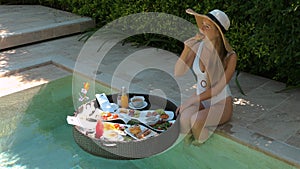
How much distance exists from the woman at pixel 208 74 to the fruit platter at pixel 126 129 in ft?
0.60

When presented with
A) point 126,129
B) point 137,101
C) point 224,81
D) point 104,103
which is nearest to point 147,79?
point 137,101

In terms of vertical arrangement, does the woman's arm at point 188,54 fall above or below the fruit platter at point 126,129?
above

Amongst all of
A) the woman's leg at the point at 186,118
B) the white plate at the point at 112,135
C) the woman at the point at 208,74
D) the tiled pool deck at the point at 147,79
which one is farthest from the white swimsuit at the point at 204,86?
the white plate at the point at 112,135

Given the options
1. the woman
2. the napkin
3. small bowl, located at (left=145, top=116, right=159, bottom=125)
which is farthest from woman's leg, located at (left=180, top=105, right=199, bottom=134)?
the napkin

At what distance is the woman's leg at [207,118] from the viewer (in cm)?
339

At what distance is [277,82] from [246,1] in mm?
1069

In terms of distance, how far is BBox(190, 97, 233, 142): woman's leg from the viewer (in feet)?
11.1

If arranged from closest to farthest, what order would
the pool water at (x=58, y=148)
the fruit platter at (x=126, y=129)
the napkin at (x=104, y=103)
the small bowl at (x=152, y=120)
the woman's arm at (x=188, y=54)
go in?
1. the fruit platter at (x=126, y=129)
2. the pool water at (x=58, y=148)
3. the woman's arm at (x=188, y=54)
4. the small bowl at (x=152, y=120)
5. the napkin at (x=104, y=103)

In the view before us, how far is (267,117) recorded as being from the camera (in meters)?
3.71

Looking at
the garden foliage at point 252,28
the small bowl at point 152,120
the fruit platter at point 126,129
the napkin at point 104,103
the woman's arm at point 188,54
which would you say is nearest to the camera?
the fruit platter at point 126,129

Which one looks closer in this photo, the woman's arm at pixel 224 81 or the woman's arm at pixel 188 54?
the woman's arm at pixel 224 81

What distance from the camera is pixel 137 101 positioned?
3.93 metres

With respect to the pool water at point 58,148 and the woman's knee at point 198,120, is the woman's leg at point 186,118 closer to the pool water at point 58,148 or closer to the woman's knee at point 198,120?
the woman's knee at point 198,120

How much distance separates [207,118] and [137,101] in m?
0.85
